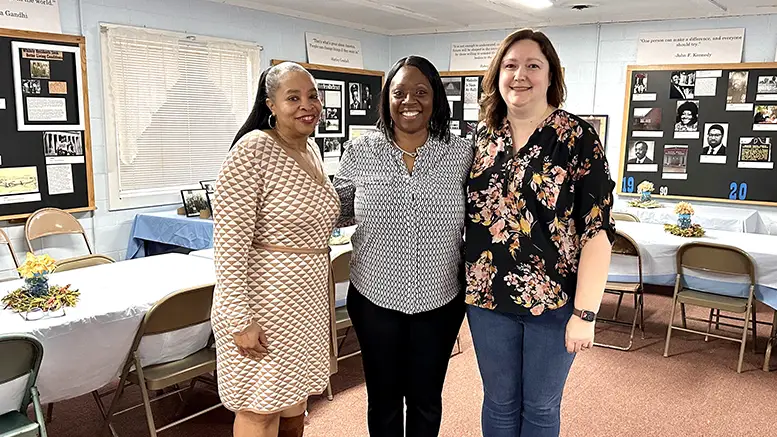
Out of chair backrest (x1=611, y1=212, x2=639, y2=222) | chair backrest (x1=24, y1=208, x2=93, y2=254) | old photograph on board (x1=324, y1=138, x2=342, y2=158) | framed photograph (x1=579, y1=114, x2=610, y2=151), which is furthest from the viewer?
old photograph on board (x1=324, y1=138, x2=342, y2=158)

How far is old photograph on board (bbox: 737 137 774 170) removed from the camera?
19.3 feet

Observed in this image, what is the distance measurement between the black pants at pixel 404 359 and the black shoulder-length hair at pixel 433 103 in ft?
1.80

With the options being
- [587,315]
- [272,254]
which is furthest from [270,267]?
[587,315]

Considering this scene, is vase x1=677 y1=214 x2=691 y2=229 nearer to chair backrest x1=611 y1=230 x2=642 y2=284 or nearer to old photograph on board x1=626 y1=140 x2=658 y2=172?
chair backrest x1=611 y1=230 x2=642 y2=284

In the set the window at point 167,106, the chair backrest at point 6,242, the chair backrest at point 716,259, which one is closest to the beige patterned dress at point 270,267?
the chair backrest at point 716,259

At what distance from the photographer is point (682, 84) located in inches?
243

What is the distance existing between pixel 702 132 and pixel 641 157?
2.00 feet

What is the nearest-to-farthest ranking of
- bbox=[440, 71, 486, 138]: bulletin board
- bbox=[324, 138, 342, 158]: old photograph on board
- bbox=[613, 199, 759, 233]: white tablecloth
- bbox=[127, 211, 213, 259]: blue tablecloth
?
bbox=[127, 211, 213, 259]: blue tablecloth, bbox=[613, 199, 759, 233]: white tablecloth, bbox=[324, 138, 342, 158]: old photograph on board, bbox=[440, 71, 486, 138]: bulletin board

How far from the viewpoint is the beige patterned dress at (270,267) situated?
1.79 meters

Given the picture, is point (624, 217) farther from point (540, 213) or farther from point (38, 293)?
point (38, 293)

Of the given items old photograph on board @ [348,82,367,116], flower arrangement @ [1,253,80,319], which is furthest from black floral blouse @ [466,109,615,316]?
old photograph on board @ [348,82,367,116]

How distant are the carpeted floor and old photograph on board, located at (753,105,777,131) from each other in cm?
263

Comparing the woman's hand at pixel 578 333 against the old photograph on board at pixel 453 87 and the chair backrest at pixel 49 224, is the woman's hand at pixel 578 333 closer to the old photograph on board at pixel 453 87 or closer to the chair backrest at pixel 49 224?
the chair backrest at pixel 49 224

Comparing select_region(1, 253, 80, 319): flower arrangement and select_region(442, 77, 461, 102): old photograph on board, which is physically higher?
select_region(442, 77, 461, 102): old photograph on board
